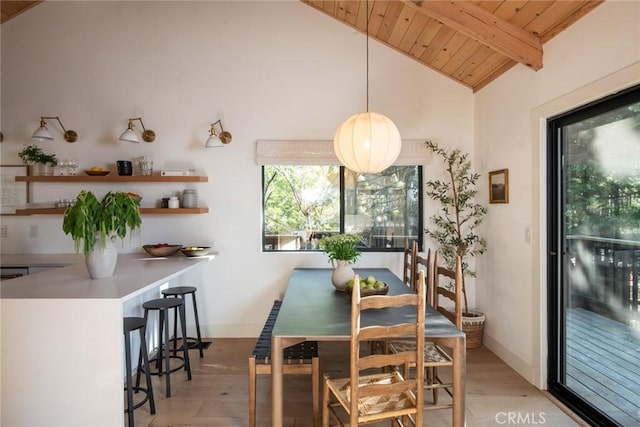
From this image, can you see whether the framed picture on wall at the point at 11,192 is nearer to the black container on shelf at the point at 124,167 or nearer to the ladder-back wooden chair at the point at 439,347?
the black container on shelf at the point at 124,167

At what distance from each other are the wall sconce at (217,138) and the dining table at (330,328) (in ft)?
6.17

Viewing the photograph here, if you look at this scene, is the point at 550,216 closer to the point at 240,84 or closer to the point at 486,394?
the point at 486,394

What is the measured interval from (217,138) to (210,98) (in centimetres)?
51

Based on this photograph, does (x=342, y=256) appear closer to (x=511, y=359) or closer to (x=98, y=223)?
(x=98, y=223)

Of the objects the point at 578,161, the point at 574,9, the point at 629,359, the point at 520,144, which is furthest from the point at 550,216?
the point at 574,9

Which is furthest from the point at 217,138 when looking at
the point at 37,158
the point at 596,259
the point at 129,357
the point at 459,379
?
the point at 596,259

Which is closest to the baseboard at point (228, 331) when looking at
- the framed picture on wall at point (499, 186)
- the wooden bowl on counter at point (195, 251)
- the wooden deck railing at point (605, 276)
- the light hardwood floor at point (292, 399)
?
the light hardwood floor at point (292, 399)

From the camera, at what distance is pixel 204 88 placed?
3.94 metres

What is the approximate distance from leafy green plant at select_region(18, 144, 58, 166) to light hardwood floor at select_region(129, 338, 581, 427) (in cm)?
249

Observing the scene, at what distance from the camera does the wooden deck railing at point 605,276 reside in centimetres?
213

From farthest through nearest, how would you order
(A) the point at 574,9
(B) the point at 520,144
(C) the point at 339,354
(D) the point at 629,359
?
(C) the point at 339,354 → (B) the point at 520,144 → (A) the point at 574,9 → (D) the point at 629,359

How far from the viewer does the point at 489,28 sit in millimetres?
2822

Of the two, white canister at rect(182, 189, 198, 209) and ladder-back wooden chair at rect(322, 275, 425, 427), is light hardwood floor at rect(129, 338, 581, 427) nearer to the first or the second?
ladder-back wooden chair at rect(322, 275, 425, 427)

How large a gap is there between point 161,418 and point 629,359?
2.92 meters
